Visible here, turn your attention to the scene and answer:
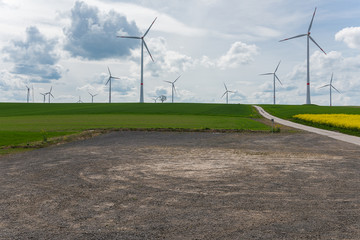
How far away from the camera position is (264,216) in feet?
22.4

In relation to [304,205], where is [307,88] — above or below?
above

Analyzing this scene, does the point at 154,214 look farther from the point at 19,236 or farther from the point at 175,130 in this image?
the point at 175,130

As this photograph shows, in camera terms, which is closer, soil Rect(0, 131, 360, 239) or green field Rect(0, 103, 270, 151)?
soil Rect(0, 131, 360, 239)

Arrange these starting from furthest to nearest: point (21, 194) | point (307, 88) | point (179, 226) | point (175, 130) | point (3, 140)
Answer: point (307, 88) → point (175, 130) → point (3, 140) → point (21, 194) → point (179, 226)

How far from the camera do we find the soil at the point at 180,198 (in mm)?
6137

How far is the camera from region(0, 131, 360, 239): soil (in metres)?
6.14

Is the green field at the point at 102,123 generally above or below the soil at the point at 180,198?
above

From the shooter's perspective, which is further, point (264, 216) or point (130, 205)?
point (130, 205)

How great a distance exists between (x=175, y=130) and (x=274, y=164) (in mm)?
17447

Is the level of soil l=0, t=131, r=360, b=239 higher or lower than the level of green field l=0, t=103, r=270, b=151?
lower

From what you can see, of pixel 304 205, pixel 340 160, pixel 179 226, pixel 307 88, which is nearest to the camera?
pixel 179 226

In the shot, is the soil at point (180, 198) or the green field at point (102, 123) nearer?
the soil at point (180, 198)

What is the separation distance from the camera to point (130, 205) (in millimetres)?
7629

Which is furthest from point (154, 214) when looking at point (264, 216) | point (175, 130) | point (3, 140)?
point (175, 130)
